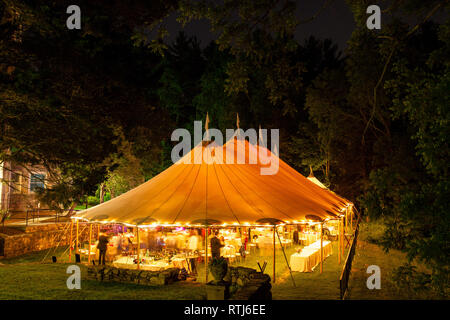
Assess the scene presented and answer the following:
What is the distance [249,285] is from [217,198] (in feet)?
12.7

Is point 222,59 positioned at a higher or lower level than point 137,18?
higher

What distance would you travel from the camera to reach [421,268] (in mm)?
11961

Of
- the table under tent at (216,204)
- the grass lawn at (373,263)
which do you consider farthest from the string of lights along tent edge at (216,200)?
the grass lawn at (373,263)

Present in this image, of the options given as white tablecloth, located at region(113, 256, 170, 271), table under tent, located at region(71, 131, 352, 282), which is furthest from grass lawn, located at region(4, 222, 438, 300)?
white tablecloth, located at region(113, 256, 170, 271)

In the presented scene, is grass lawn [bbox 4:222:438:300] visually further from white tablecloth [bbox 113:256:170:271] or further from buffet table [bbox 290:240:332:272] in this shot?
white tablecloth [bbox 113:256:170:271]

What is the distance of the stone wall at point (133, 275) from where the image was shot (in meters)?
9.07

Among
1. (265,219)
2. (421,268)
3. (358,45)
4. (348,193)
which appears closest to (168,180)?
(265,219)

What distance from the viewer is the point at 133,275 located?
9258mm

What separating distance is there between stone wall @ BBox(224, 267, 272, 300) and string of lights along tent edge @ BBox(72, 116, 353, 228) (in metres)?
1.18
